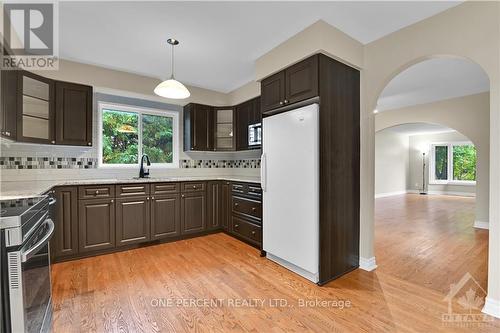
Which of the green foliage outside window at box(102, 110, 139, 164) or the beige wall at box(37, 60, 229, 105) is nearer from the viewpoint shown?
the beige wall at box(37, 60, 229, 105)

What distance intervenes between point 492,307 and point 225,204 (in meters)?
3.20

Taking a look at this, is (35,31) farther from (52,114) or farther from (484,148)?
(484,148)

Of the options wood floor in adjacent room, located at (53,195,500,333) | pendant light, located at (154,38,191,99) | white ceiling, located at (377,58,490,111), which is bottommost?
wood floor in adjacent room, located at (53,195,500,333)

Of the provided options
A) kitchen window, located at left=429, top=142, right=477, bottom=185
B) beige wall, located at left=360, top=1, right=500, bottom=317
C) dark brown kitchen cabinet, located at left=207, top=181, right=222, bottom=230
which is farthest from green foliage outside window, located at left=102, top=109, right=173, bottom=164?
Result: kitchen window, located at left=429, top=142, right=477, bottom=185

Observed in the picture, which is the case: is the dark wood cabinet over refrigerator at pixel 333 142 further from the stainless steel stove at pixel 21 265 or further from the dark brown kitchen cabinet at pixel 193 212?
the stainless steel stove at pixel 21 265

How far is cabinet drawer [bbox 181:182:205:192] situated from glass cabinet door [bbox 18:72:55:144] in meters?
1.76

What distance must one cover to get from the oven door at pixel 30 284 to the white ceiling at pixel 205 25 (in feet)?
6.76

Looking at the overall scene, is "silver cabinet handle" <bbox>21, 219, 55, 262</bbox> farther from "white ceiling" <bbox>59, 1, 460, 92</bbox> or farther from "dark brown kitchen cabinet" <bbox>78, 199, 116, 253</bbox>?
"white ceiling" <bbox>59, 1, 460, 92</bbox>

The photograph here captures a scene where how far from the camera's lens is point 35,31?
2475 mm

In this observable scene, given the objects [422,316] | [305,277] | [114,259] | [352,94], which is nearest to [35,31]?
[114,259]

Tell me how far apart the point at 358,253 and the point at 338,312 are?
40.6 inches

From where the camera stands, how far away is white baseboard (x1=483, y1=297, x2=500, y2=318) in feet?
5.90

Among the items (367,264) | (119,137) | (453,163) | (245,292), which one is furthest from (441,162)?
(119,137)

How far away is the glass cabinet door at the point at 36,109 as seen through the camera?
255 centimetres
